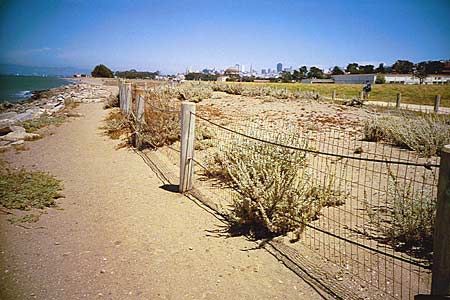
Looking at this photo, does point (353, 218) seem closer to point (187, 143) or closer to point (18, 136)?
point (187, 143)

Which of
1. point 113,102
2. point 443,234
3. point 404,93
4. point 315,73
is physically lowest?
point 443,234

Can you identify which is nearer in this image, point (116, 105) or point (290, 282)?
point (290, 282)

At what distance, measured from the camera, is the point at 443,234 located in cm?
200

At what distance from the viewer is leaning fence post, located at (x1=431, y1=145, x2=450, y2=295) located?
6.44 feet

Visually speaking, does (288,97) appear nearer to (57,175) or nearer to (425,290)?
(57,175)

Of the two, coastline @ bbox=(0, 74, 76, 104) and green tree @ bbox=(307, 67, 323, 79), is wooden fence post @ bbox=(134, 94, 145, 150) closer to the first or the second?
coastline @ bbox=(0, 74, 76, 104)

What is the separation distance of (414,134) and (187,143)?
5816 millimetres

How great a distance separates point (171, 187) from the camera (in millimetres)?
5660

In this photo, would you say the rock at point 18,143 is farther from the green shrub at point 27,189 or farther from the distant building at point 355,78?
the distant building at point 355,78

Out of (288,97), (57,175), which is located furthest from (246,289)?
(288,97)

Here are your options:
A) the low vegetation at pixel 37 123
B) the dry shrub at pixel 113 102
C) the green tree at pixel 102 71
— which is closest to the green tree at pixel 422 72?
the dry shrub at pixel 113 102

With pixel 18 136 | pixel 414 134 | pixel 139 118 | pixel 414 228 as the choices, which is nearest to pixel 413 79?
pixel 414 134

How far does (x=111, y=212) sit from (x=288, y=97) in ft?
60.0

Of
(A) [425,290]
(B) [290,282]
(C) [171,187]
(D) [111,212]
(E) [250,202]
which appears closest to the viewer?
(A) [425,290]
